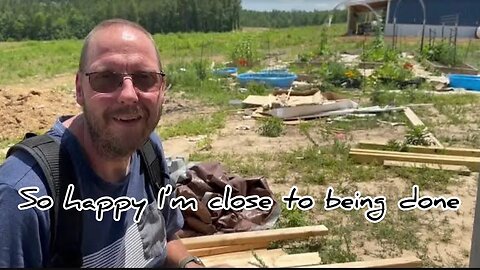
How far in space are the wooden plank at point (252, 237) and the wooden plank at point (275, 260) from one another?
0.14m

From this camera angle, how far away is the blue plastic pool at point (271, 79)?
15.0m

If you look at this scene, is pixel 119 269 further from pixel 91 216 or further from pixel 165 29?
pixel 165 29

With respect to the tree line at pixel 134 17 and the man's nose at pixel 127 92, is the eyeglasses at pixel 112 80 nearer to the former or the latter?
the man's nose at pixel 127 92

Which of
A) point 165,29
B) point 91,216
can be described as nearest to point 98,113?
A: point 91,216

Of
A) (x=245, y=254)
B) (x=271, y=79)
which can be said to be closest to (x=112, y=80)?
(x=245, y=254)

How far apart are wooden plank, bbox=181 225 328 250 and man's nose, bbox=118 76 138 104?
97.6 inches

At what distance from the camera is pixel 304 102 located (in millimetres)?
11141

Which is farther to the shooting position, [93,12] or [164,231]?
[93,12]

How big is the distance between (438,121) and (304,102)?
2644 mm

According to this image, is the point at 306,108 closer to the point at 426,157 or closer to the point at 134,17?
the point at 426,157

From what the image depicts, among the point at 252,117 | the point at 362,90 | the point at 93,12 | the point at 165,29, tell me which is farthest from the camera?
the point at 93,12

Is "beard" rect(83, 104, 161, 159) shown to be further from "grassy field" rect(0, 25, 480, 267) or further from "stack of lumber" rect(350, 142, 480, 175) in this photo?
"stack of lumber" rect(350, 142, 480, 175)

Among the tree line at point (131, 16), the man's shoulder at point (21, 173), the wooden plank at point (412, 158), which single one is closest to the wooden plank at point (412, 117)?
the wooden plank at point (412, 158)

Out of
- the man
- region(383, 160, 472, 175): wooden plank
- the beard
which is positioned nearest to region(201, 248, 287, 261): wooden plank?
the man
